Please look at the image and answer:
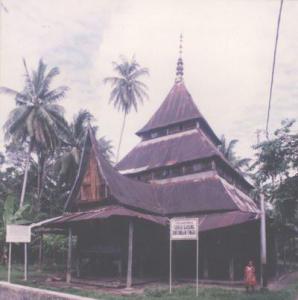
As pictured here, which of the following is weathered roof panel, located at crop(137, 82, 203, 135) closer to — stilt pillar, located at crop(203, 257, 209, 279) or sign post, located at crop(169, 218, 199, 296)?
stilt pillar, located at crop(203, 257, 209, 279)

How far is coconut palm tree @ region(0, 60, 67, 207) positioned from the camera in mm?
29688

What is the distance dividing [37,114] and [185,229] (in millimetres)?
20365

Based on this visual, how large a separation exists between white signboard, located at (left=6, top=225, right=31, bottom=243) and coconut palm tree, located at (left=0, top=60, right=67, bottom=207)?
1432 cm

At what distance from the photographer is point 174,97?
28391 mm

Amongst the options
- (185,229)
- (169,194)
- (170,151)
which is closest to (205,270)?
(169,194)

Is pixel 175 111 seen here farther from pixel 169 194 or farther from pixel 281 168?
pixel 281 168

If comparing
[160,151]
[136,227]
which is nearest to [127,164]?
[160,151]

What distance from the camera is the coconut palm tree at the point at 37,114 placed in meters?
29.7

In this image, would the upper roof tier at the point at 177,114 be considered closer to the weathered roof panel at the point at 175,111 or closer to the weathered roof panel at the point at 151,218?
the weathered roof panel at the point at 175,111

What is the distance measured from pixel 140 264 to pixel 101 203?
3512 mm

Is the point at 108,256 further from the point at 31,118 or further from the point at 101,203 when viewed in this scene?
the point at 31,118

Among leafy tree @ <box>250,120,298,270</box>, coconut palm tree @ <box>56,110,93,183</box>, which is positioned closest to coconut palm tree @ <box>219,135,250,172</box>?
coconut palm tree @ <box>56,110,93,183</box>

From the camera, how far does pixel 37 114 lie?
3006 cm

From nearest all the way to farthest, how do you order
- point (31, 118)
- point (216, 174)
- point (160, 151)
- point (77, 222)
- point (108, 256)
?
point (77, 222), point (108, 256), point (216, 174), point (160, 151), point (31, 118)
